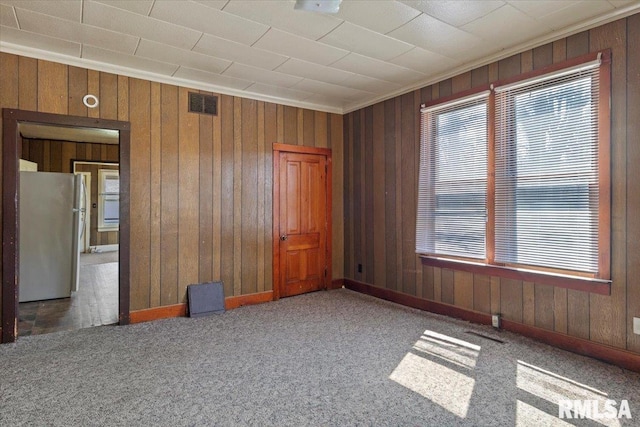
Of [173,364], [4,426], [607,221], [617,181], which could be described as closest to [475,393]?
[607,221]

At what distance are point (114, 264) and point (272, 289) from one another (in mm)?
4418

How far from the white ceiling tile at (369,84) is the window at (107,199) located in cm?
714

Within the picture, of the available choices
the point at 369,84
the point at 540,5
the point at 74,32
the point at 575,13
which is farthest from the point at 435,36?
the point at 74,32

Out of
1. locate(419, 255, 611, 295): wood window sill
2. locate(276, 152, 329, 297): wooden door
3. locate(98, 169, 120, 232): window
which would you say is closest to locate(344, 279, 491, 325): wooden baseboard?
locate(419, 255, 611, 295): wood window sill

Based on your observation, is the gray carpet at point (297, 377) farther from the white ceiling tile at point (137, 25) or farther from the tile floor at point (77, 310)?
the white ceiling tile at point (137, 25)

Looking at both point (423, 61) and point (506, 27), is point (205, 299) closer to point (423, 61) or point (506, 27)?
point (423, 61)

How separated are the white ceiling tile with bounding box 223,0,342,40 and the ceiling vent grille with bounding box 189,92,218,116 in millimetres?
1678

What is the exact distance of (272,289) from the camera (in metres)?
4.76

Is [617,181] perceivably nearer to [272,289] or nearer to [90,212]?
[272,289]

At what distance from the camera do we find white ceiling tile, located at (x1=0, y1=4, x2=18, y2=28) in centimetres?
260

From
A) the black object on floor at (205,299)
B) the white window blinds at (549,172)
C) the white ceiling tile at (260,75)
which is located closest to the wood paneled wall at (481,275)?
the white window blinds at (549,172)

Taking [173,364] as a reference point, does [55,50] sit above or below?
above

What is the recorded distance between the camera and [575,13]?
271 cm

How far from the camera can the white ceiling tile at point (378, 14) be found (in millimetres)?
2574
